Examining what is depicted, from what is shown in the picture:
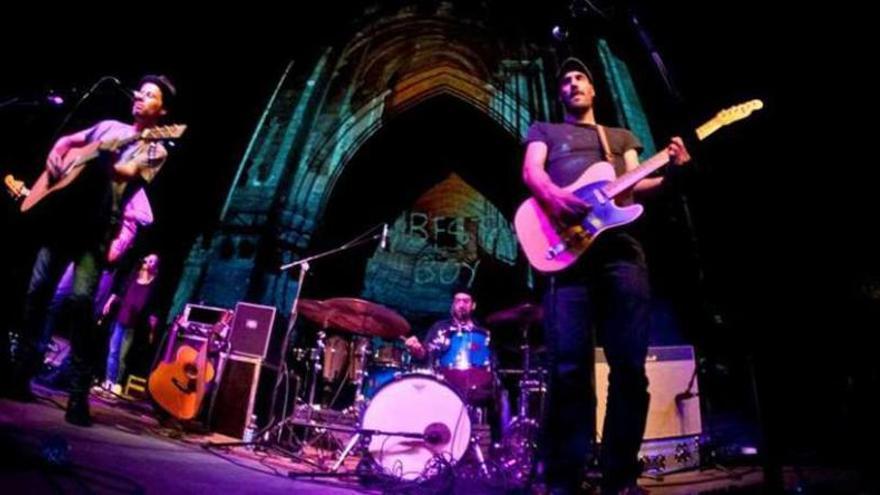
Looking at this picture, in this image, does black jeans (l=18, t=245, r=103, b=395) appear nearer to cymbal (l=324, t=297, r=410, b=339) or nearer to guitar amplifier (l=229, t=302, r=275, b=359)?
cymbal (l=324, t=297, r=410, b=339)

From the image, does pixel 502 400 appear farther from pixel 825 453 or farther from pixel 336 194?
pixel 336 194

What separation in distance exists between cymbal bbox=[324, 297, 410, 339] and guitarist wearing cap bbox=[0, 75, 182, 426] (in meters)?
2.53

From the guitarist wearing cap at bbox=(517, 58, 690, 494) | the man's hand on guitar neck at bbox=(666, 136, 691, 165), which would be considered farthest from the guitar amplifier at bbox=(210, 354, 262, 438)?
the man's hand on guitar neck at bbox=(666, 136, 691, 165)

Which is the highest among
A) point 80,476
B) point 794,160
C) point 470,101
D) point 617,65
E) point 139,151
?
point 470,101

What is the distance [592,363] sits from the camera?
8.58ft

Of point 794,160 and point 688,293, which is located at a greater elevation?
point 794,160

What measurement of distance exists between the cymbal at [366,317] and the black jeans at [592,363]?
3.37 m

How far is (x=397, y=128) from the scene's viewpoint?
52.0 feet

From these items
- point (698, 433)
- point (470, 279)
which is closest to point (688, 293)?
point (698, 433)

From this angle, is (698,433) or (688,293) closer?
(698,433)

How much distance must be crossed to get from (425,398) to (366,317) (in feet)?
4.87

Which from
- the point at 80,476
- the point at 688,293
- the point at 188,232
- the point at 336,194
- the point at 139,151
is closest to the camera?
the point at 80,476

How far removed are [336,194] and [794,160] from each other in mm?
10888

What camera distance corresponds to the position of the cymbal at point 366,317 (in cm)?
588
